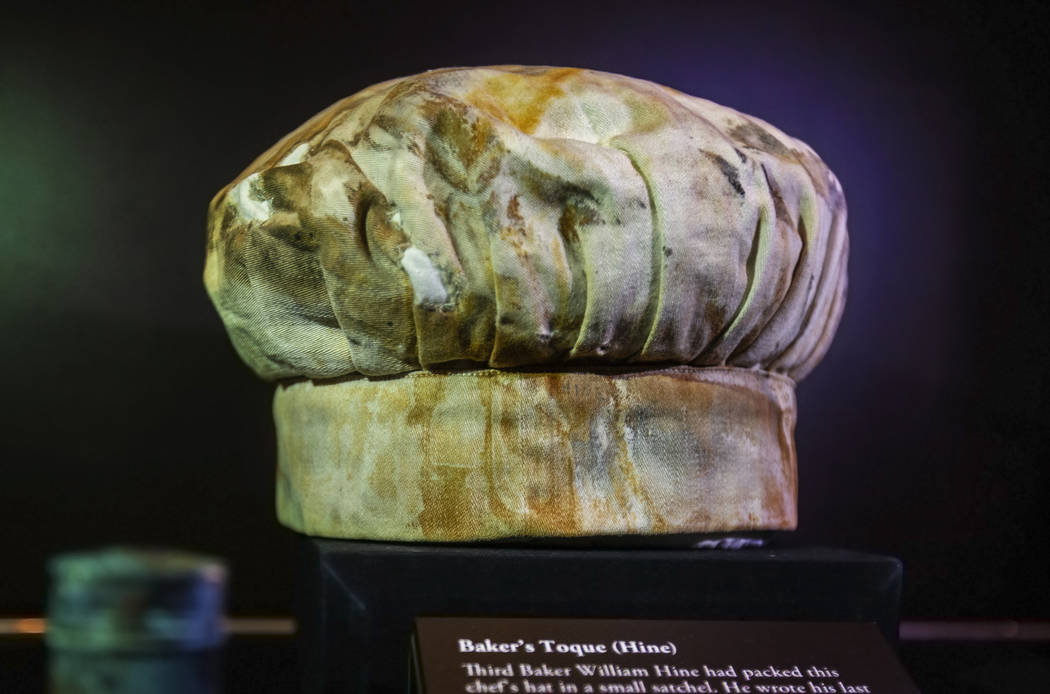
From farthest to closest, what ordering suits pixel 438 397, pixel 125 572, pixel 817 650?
1. pixel 438 397
2. pixel 817 650
3. pixel 125 572

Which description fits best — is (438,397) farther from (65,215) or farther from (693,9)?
(693,9)

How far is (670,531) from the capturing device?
1.52 metres

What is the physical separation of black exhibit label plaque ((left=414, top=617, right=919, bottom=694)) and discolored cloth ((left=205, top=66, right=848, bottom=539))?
0.16m

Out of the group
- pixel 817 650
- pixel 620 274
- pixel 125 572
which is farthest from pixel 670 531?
pixel 125 572

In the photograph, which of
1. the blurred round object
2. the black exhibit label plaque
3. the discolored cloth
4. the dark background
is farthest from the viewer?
the dark background

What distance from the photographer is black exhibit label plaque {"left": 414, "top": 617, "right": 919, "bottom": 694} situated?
127cm

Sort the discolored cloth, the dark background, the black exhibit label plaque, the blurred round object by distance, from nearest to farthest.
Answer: the blurred round object < the black exhibit label plaque < the discolored cloth < the dark background

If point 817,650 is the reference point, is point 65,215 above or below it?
above

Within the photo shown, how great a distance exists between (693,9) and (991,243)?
78 centimetres

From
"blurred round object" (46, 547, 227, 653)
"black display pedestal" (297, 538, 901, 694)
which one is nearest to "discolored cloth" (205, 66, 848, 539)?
"black display pedestal" (297, 538, 901, 694)

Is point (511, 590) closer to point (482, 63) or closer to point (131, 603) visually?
point (131, 603)

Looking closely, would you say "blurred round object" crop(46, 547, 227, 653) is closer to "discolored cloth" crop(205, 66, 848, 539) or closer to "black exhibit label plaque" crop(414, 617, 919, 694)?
"black exhibit label plaque" crop(414, 617, 919, 694)

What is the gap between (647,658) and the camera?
1.33 meters

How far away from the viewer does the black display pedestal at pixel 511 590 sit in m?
1.45
